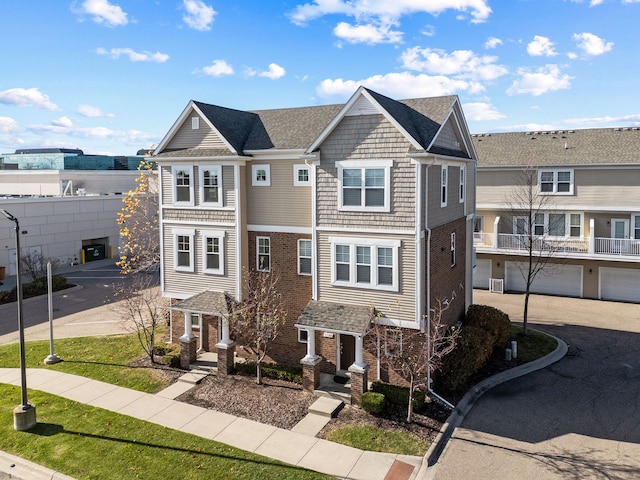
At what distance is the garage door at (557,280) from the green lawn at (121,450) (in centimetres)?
2748

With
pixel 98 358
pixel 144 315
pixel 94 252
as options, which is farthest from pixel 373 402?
pixel 94 252

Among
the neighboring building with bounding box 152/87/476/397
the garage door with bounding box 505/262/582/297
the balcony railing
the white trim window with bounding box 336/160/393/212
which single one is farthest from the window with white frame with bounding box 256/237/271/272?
the garage door with bounding box 505/262/582/297

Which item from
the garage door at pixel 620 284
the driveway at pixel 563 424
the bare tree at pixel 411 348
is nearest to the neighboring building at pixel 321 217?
the bare tree at pixel 411 348

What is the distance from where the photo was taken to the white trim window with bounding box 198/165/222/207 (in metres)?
22.0

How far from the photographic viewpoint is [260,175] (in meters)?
22.1

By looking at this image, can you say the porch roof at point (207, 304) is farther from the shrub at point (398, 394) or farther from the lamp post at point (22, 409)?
the shrub at point (398, 394)

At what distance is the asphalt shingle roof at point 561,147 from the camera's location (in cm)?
3328

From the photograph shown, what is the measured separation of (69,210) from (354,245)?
120 ft

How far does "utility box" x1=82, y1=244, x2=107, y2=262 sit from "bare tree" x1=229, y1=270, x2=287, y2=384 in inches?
1272

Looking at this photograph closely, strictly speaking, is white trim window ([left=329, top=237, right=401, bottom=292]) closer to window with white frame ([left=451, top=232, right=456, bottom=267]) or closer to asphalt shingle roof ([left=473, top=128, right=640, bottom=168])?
window with white frame ([left=451, top=232, right=456, bottom=267])

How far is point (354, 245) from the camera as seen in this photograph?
1938 cm

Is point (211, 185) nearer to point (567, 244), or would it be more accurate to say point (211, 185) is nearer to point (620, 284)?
point (567, 244)

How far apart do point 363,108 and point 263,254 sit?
772cm

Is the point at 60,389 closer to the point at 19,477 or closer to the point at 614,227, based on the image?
the point at 19,477
